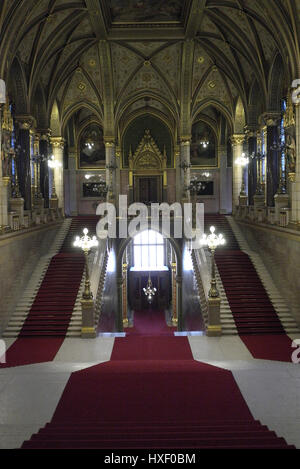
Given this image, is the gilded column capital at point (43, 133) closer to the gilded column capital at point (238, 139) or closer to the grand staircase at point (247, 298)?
the gilded column capital at point (238, 139)

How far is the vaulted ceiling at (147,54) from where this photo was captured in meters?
16.8

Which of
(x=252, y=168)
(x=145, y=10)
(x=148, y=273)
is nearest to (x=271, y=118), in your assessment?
(x=252, y=168)

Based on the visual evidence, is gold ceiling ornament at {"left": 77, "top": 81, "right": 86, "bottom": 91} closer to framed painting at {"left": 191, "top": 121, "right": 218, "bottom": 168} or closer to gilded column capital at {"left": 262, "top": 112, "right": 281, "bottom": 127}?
framed painting at {"left": 191, "top": 121, "right": 218, "bottom": 168}

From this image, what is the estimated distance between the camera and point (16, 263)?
16.8 metres

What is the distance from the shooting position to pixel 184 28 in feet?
69.5

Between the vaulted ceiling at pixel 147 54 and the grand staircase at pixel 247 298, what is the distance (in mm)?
7930

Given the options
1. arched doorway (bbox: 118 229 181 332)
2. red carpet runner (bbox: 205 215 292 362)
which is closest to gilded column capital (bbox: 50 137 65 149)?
arched doorway (bbox: 118 229 181 332)

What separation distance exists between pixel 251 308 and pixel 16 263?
9.48 metres

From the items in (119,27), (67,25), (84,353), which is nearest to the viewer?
(84,353)

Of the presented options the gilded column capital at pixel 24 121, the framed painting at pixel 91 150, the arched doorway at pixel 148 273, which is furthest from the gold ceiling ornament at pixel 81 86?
the arched doorway at pixel 148 273

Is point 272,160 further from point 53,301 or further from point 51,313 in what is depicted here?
point 51,313
